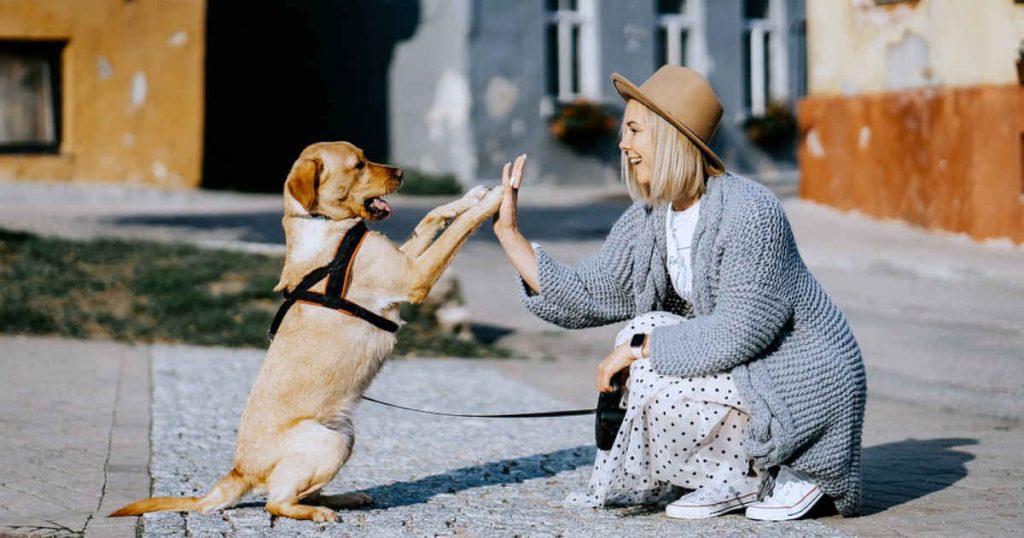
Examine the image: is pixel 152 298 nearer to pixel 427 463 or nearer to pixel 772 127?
pixel 427 463

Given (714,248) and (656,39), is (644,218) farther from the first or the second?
(656,39)

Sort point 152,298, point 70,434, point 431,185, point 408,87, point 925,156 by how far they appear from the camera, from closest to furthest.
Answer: point 70,434
point 152,298
point 925,156
point 431,185
point 408,87

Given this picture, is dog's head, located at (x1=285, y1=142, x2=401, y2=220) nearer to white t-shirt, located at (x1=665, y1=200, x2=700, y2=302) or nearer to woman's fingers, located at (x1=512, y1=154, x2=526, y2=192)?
woman's fingers, located at (x1=512, y1=154, x2=526, y2=192)

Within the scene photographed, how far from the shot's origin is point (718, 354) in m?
4.81

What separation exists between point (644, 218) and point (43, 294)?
21.8 feet

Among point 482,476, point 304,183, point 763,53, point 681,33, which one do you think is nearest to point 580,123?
point 681,33

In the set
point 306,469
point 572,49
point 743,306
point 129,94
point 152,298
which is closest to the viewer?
point 743,306

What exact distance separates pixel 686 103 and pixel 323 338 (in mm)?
1592

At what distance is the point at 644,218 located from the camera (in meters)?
5.30

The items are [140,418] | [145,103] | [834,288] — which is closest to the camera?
[140,418]

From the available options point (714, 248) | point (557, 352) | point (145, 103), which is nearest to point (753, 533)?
point (714, 248)

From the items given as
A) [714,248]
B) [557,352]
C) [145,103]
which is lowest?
[557,352]

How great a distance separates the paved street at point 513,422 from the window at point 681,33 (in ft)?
35.3

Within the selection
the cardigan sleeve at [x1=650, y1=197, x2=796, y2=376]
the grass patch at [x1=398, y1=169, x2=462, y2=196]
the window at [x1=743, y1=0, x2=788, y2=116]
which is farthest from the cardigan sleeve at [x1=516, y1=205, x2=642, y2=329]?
the window at [x1=743, y1=0, x2=788, y2=116]
